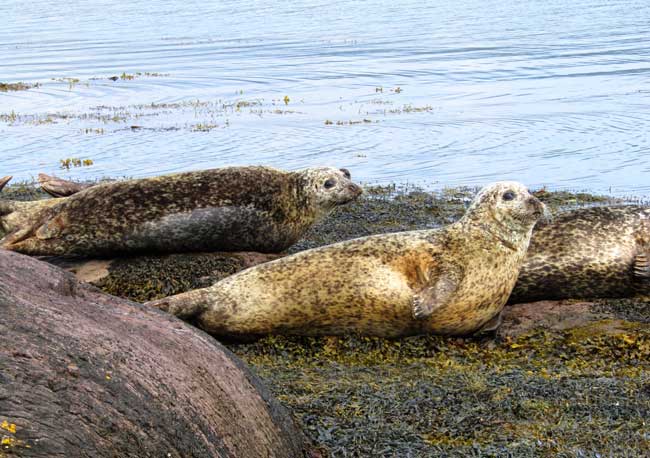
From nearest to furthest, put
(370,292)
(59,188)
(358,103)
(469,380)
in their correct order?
(469,380) < (370,292) < (59,188) < (358,103)

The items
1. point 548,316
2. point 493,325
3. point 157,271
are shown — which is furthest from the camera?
point 157,271

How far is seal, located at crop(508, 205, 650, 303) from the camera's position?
7.89 meters

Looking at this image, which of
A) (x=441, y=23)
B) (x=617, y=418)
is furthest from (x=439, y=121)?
(x=441, y=23)

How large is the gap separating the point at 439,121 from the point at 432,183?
6.56 meters

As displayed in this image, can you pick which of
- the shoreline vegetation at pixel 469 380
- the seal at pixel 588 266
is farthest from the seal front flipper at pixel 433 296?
the seal at pixel 588 266

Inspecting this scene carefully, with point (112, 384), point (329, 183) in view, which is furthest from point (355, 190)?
point (112, 384)

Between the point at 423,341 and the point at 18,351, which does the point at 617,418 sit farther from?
the point at 18,351

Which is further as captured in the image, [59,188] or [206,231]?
[59,188]

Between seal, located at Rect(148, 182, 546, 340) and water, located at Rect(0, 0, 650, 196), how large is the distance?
7.25m

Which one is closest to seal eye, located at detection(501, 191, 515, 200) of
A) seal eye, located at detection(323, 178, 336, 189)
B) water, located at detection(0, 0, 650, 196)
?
seal eye, located at detection(323, 178, 336, 189)

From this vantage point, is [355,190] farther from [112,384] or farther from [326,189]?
[112,384]

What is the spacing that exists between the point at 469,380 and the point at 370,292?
4.11ft

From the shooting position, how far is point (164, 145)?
18.2 m

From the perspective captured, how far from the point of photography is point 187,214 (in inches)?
350
